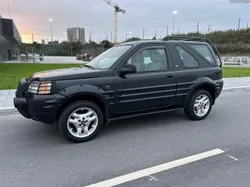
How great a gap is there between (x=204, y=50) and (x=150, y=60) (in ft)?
5.31

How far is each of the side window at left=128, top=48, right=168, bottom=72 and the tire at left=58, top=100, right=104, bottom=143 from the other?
118 cm

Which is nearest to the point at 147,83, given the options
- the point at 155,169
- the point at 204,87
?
the point at 204,87

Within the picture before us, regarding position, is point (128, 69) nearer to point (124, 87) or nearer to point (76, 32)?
point (124, 87)

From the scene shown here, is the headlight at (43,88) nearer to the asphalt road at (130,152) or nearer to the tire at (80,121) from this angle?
the tire at (80,121)

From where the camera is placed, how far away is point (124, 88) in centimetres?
416

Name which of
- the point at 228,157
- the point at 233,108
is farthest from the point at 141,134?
the point at 233,108

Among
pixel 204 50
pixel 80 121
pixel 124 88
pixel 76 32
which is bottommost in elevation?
pixel 80 121

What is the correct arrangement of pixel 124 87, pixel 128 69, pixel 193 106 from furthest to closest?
pixel 193 106 → pixel 124 87 → pixel 128 69

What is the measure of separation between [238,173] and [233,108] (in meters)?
3.85

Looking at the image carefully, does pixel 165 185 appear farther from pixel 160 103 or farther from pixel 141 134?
pixel 160 103

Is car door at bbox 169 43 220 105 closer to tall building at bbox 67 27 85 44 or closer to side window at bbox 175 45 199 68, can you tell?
side window at bbox 175 45 199 68

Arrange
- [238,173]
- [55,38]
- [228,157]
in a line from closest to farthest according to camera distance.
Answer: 1. [238,173]
2. [228,157]
3. [55,38]

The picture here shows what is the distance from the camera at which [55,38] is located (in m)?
82.1

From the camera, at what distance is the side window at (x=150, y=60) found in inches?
172
